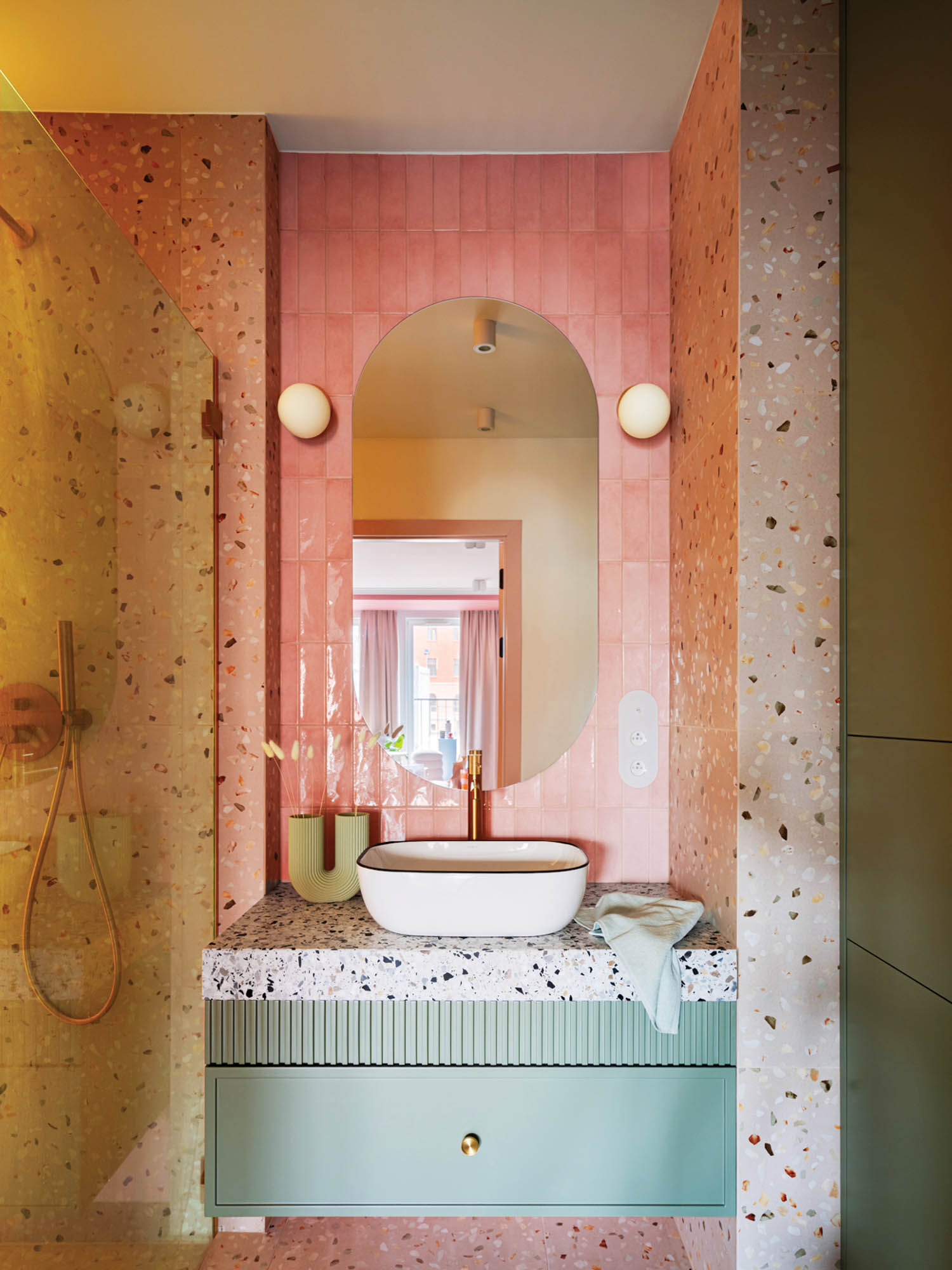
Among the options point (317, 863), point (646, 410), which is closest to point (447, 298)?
point (646, 410)

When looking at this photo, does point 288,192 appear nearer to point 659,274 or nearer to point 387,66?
point 387,66

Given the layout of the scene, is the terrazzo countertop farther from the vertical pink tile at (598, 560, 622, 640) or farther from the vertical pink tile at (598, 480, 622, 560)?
the vertical pink tile at (598, 480, 622, 560)

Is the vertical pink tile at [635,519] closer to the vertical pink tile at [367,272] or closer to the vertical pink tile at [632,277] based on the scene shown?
the vertical pink tile at [632,277]

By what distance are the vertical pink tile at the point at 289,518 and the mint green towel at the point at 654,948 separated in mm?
1131

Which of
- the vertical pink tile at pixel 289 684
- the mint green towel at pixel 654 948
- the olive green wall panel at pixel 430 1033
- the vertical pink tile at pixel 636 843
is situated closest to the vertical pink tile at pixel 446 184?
the vertical pink tile at pixel 289 684

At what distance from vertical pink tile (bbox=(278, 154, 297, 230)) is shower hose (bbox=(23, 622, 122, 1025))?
1336 mm

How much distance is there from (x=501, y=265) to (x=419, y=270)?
0.68 ft

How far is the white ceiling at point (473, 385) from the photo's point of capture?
2.10 meters

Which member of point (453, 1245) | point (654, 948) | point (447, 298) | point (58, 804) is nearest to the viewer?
point (58, 804)

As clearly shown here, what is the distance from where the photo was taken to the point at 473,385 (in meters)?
2.11

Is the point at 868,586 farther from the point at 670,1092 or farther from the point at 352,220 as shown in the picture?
the point at 352,220

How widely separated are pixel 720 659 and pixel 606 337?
935mm

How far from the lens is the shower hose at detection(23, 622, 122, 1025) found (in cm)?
117

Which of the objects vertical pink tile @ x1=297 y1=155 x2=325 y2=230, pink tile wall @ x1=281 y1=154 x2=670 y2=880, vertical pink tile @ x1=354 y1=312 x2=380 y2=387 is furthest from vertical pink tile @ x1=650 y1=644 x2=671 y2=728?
vertical pink tile @ x1=297 y1=155 x2=325 y2=230
